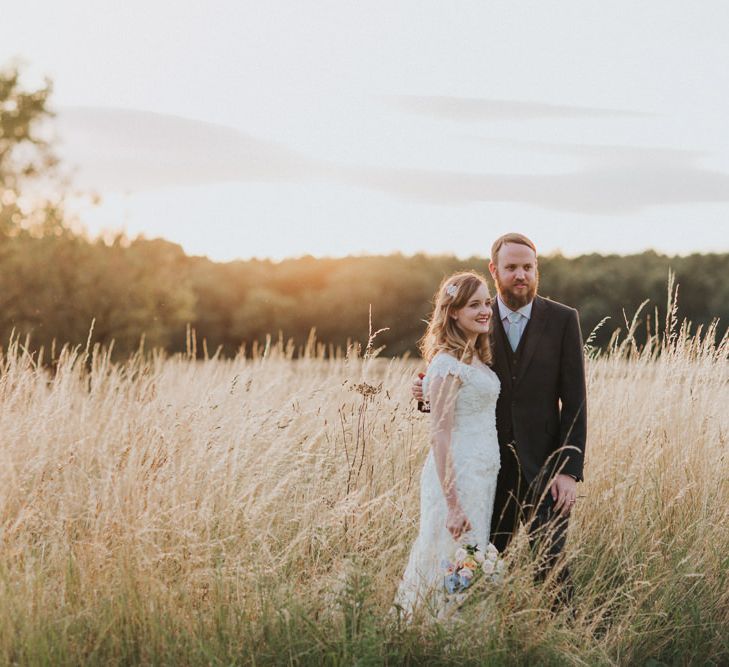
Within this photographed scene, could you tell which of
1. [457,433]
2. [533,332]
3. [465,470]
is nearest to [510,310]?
[533,332]

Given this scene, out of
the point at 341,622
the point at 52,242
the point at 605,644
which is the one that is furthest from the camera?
the point at 52,242

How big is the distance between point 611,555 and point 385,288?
24540mm

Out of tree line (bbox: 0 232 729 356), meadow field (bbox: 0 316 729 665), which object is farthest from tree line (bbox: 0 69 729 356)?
meadow field (bbox: 0 316 729 665)

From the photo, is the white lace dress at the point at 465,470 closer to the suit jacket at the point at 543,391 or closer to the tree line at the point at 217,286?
the suit jacket at the point at 543,391

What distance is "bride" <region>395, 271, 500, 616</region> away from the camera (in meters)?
3.96

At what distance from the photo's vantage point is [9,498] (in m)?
4.75

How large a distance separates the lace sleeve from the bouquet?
2.38ft

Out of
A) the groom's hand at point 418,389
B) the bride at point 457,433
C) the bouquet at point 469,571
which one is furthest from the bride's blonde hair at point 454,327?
the bouquet at point 469,571

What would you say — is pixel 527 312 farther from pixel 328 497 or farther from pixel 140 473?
pixel 140 473

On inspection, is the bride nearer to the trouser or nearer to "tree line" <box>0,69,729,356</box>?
the trouser

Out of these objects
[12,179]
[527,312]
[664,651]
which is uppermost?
[12,179]

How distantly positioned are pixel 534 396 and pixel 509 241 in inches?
30.0

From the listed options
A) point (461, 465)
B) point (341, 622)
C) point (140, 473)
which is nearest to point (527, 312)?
point (461, 465)

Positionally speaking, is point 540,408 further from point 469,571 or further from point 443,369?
point 469,571
